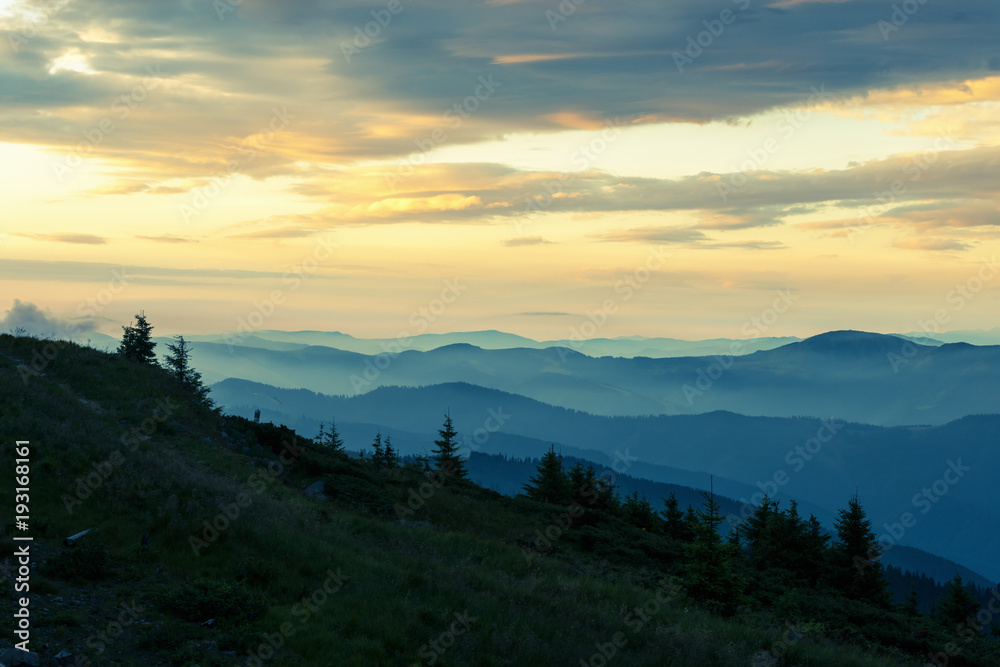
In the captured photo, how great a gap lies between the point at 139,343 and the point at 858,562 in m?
45.5

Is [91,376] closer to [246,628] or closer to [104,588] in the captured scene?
[104,588]

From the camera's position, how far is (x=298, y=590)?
531 inches

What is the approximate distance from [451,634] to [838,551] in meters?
32.1

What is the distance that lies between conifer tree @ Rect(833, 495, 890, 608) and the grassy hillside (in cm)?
1023

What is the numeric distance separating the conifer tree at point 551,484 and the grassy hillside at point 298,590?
58.0ft

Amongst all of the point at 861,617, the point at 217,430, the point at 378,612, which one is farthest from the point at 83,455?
the point at 861,617

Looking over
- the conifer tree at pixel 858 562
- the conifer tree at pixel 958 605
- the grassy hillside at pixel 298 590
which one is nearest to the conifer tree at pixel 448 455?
the conifer tree at pixel 858 562

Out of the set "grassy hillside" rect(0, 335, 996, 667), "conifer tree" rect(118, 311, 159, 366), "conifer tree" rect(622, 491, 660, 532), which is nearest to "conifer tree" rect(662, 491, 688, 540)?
"conifer tree" rect(622, 491, 660, 532)

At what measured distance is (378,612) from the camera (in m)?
12.9

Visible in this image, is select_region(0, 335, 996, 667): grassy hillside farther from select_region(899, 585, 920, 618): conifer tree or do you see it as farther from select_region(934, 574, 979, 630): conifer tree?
select_region(934, 574, 979, 630): conifer tree

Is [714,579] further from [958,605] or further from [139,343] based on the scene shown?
[139,343]

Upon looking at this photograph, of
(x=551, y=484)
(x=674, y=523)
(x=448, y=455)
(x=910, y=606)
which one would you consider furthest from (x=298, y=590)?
(x=448, y=455)

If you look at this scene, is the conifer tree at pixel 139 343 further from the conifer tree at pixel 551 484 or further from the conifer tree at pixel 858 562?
the conifer tree at pixel 858 562

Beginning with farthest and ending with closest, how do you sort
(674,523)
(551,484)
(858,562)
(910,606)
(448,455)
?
(448,455)
(551,484)
(674,523)
(858,562)
(910,606)
